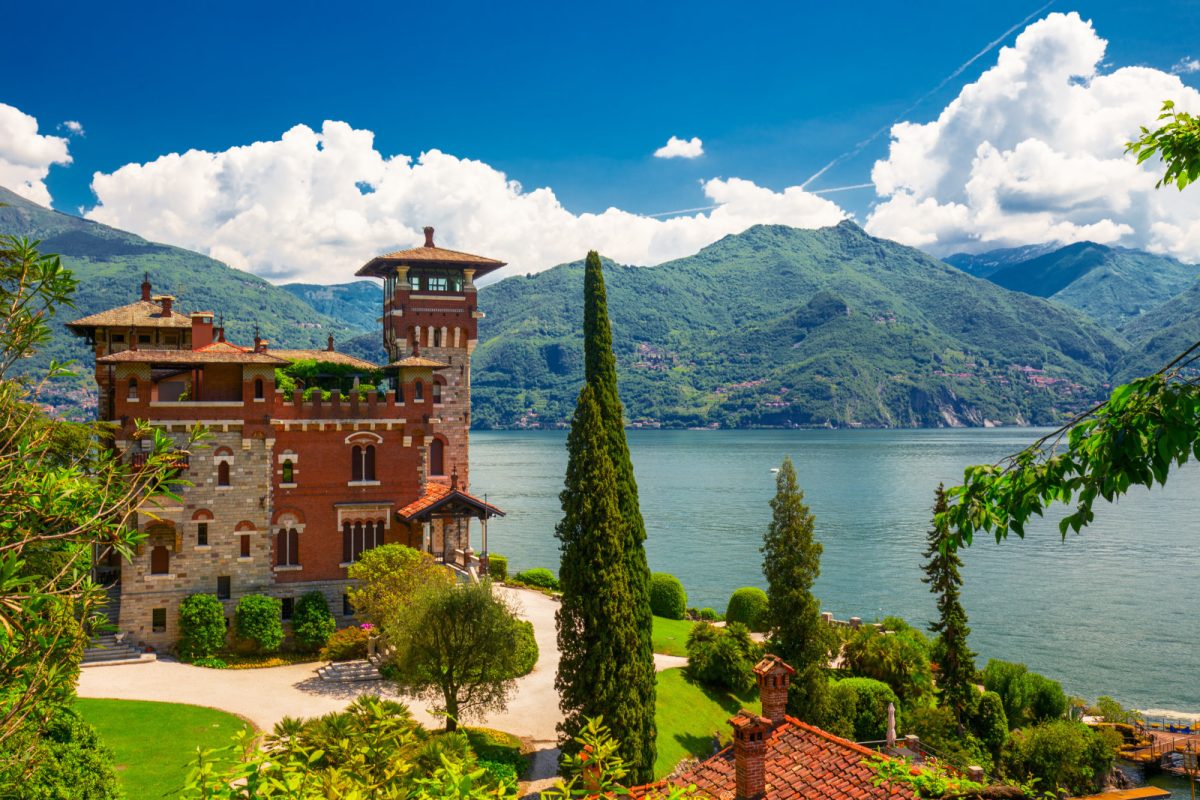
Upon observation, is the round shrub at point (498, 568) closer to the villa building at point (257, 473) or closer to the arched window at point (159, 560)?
the villa building at point (257, 473)

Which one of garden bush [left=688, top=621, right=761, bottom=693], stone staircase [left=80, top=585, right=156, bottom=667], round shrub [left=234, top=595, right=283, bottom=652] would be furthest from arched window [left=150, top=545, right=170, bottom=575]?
garden bush [left=688, top=621, right=761, bottom=693]

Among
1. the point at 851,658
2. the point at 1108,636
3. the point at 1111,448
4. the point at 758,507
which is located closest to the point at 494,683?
the point at 851,658

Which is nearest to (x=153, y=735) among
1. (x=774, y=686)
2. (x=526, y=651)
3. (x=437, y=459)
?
(x=526, y=651)

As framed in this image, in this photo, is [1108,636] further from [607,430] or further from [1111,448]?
[1111,448]

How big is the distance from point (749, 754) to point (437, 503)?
2445cm

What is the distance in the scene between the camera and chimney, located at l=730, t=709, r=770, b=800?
1756cm

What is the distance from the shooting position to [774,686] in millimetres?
20266

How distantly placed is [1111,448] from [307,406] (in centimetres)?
3848

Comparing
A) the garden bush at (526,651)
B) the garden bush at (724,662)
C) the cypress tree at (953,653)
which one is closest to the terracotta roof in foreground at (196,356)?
the garden bush at (526,651)

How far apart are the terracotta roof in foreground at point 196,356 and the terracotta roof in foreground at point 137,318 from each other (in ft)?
19.1

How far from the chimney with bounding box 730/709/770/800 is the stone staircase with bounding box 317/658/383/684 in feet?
70.8

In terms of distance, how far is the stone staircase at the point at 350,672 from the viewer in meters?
35.1

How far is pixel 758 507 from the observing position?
114938mm

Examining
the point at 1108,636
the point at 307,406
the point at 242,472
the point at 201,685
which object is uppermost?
the point at 307,406
